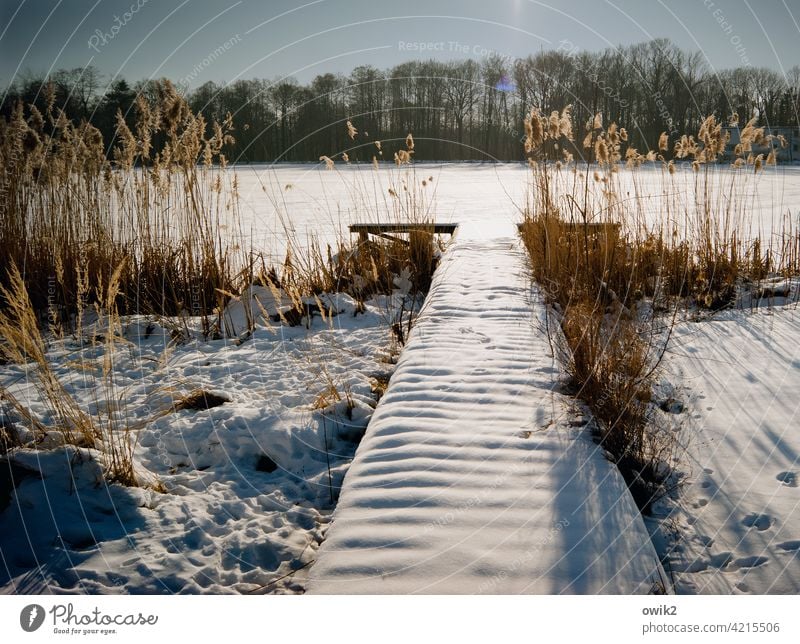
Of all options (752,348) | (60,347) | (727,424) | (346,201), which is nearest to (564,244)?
(752,348)

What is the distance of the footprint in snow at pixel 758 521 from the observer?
1621mm

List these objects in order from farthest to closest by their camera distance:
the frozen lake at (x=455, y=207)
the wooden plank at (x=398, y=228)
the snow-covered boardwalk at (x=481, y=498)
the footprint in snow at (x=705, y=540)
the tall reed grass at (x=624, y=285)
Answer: the frozen lake at (x=455, y=207), the wooden plank at (x=398, y=228), the tall reed grass at (x=624, y=285), the footprint in snow at (x=705, y=540), the snow-covered boardwalk at (x=481, y=498)

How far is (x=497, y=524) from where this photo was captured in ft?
4.75

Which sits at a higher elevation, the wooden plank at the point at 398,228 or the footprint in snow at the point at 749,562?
the wooden plank at the point at 398,228

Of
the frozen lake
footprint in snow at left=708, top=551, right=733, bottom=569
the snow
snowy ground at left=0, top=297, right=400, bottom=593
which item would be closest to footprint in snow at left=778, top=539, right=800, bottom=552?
the snow

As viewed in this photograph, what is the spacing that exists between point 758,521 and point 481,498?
78 cm

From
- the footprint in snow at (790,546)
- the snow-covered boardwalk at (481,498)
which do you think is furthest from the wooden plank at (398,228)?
the footprint in snow at (790,546)

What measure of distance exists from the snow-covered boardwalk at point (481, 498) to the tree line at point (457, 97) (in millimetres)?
2016

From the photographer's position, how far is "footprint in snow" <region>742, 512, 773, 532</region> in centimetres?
162

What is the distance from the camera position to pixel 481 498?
1540 mm

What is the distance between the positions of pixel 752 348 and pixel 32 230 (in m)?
4.23

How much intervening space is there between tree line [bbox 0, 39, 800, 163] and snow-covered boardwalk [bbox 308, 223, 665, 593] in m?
2.02

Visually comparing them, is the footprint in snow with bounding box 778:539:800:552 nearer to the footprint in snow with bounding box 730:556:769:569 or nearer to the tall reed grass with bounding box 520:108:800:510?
the footprint in snow with bounding box 730:556:769:569

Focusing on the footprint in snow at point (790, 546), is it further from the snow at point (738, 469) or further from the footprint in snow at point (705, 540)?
the footprint in snow at point (705, 540)
